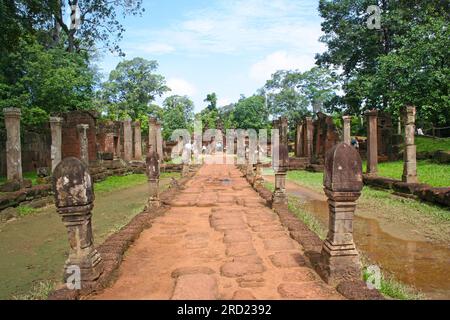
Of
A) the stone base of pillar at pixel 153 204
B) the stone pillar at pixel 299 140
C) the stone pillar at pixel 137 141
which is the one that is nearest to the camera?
the stone base of pillar at pixel 153 204

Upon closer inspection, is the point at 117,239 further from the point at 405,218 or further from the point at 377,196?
the point at 377,196

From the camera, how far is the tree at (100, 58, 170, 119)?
4350 cm

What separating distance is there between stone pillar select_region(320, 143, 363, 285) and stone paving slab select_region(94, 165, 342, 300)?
0.25 m

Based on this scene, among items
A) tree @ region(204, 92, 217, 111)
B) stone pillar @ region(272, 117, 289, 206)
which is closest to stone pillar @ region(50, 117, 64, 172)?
stone pillar @ region(272, 117, 289, 206)

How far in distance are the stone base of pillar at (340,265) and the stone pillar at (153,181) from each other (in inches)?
194

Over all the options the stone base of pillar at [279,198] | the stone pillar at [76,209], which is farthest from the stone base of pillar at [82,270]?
the stone base of pillar at [279,198]

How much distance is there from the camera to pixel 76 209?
3.56 meters

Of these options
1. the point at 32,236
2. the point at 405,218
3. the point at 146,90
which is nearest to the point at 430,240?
the point at 405,218

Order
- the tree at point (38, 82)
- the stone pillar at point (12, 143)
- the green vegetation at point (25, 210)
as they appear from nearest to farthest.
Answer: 1. the green vegetation at point (25, 210)
2. the stone pillar at point (12, 143)
3. the tree at point (38, 82)

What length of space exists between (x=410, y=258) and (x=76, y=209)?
4.30 metres

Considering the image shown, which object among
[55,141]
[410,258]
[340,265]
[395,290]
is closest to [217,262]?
[340,265]

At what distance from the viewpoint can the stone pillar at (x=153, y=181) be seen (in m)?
7.87

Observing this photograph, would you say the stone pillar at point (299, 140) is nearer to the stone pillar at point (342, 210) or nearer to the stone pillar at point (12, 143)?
the stone pillar at point (12, 143)

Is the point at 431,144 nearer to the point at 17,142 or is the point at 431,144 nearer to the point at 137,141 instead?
the point at 137,141
